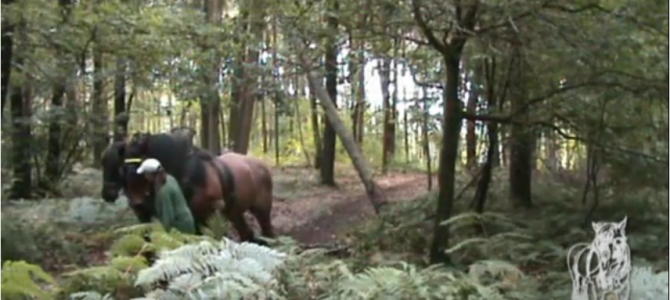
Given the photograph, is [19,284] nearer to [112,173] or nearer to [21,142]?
[112,173]

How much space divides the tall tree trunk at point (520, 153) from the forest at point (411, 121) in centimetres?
2

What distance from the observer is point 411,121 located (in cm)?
870

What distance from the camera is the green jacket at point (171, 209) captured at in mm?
4500

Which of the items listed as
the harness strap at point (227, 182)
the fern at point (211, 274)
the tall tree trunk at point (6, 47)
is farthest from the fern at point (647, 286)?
the tall tree trunk at point (6, 47)

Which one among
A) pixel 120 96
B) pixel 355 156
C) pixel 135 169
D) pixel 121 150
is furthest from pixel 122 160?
pixel 120 96

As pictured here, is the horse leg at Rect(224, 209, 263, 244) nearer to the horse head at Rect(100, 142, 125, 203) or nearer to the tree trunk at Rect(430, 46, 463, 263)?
the horse head at Rect(100, 142, 125, 203)

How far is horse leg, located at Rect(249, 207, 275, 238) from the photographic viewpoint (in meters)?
7.44

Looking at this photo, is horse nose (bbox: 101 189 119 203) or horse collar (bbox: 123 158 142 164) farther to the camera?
horse nose (bbox: 101 189 119 203)

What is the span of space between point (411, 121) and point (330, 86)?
2.68 metres

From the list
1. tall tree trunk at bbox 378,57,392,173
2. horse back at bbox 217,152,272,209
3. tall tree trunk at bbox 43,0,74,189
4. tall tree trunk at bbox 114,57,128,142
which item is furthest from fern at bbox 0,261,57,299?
tall tree trunk at bbox 378,57,392,173

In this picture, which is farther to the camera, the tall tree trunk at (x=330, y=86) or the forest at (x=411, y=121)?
the tall tree trunk at (x=330, y=86)

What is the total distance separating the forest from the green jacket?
0.83 feet

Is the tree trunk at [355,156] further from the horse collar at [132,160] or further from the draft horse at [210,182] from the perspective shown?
the horse collar at [132,160]

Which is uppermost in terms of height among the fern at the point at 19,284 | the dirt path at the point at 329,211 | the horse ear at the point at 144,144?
the horse ear at the point at 144,144
